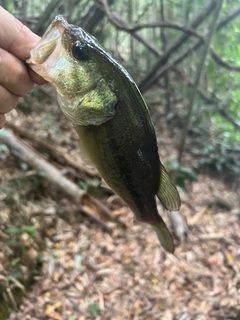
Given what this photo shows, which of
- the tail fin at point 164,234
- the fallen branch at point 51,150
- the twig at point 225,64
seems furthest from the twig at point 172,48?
the tail fin at point 164,234

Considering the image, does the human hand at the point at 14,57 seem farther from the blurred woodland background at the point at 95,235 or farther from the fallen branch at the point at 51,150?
the fallen branch at the point at 51,150

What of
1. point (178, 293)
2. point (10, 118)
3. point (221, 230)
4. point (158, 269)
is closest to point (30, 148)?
point (10, 118)

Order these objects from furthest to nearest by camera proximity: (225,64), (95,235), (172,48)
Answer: (172,48)
(225,64)
(95,235)

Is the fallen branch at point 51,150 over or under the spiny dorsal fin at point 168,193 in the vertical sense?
under

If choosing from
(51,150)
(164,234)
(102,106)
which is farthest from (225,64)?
(102,106)

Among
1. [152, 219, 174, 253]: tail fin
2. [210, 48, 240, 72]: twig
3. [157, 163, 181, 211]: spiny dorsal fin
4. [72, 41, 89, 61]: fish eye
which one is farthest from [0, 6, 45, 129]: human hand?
[210, 48, 240, 72]: twig

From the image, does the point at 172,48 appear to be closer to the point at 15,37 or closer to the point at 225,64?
the point at 225,64
